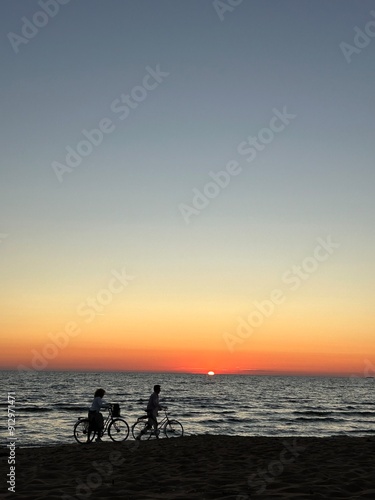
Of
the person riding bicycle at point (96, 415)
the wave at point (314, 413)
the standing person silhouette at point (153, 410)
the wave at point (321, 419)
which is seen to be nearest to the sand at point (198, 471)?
the person riding bicycle at point (96, 415)

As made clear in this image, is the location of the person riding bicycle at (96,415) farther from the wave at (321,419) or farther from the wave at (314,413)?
the wave at (314,413)

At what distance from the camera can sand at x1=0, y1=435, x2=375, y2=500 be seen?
345 inches

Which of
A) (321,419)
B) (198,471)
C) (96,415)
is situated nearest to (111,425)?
(96,415)

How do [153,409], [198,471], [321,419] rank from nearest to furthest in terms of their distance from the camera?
[198,471] < [153,409] < [321,419]

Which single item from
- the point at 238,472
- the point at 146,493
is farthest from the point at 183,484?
the point at 238,472

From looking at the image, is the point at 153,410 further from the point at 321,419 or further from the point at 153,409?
the point at 321,419

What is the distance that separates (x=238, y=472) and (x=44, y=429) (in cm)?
2699

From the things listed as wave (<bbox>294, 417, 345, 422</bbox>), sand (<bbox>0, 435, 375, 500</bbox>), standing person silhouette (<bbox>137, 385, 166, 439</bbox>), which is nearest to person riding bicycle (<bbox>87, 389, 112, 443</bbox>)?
sand (<bbox>0, 435, 375, 500</bbox>)

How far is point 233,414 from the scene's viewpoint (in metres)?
48.3

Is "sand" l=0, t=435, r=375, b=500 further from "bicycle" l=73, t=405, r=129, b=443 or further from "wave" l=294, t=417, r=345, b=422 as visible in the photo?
"wave" l=294, t=417, r=345, b=422

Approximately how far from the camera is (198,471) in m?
11.2

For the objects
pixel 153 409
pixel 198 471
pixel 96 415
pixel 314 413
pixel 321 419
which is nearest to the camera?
pixel 198 471

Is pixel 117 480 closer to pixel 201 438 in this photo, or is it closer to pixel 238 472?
pixel 238 472

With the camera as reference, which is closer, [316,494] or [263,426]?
[316,494]
